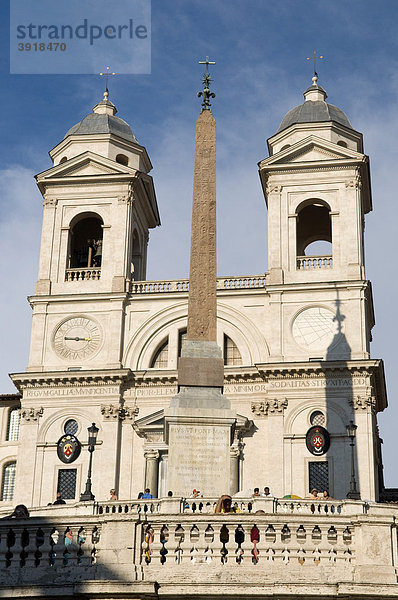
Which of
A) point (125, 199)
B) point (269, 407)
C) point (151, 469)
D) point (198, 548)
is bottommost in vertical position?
point (198, 548)

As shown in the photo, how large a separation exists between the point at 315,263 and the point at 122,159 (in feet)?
38.2

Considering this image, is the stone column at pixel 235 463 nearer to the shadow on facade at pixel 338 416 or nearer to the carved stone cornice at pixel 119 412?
the shadow on facade at pixel 338 416

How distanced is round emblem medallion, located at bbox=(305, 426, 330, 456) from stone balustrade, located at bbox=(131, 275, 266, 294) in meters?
7.31

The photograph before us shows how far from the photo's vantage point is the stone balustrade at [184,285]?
48406 millimetres

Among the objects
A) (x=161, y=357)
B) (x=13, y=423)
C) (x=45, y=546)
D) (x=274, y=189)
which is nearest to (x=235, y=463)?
(x=161, y=357)

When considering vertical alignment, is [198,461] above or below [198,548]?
above

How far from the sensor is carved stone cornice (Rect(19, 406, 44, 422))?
46625mm

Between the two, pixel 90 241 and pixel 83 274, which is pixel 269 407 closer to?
pixel 83 274

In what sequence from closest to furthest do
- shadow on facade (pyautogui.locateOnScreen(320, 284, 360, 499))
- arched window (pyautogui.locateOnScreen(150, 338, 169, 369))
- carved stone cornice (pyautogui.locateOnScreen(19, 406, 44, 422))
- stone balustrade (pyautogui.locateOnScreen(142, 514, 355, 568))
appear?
stone balustrade (pyautogui.locateOnScreen(142, 514, 355, 568)), shadow on facade (pyautogui.locateOnScreen(320, 284, 360, 499)), carved stone cornice (pyautogui.locateOnScreen(19, 406, 44, 422)), arched window (pyautogui.locateOnScreen(150, 338, 169, 369))

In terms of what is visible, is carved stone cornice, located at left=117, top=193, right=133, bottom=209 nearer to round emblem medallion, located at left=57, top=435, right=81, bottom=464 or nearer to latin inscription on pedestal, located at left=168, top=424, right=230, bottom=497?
round emblem medallion, located at left=57, top=435, right=81, bottom=464

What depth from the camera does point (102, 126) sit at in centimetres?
5347

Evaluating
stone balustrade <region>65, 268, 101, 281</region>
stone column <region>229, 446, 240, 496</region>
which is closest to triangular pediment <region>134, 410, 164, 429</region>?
stone column <region>229, 446, 240, 496</region>

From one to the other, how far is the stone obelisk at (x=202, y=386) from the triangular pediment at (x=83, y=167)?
19.0 m

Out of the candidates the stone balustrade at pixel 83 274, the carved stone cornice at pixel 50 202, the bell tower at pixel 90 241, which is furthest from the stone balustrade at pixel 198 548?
the carved stone cornice at pixel 50 202
